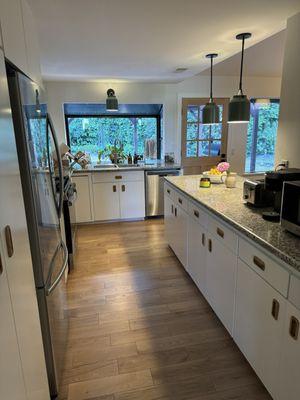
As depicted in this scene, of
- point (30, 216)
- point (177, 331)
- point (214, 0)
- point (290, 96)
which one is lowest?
point (177, 331)

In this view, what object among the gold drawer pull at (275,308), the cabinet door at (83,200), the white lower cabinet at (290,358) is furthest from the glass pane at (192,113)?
the white lower cabinet at (290,358)

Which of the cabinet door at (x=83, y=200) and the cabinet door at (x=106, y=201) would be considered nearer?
the cabinet door at (x=83, y=200)

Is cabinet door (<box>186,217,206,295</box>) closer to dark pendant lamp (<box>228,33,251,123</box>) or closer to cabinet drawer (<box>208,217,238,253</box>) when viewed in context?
cabinet drawer (<box>208,217,238,253</box>)

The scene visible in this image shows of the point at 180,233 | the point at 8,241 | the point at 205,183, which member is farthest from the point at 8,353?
the point at 205,183

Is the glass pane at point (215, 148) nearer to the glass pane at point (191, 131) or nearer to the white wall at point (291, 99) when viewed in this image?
the glass pane at point (191, 131)

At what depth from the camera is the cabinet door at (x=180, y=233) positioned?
9.04 feet

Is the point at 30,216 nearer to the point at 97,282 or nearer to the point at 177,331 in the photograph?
the point at 177,331

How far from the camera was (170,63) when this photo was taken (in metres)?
3.38

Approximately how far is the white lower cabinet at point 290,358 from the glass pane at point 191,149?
14.0 feet

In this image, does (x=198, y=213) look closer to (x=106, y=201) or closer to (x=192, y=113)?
(x=106, y=201)

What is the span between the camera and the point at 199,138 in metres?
5.27

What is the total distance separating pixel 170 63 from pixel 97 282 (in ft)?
8.88

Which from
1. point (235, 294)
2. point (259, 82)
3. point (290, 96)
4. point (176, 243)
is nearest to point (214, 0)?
point (290, 96)

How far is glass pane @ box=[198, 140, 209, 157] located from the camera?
209 inches
